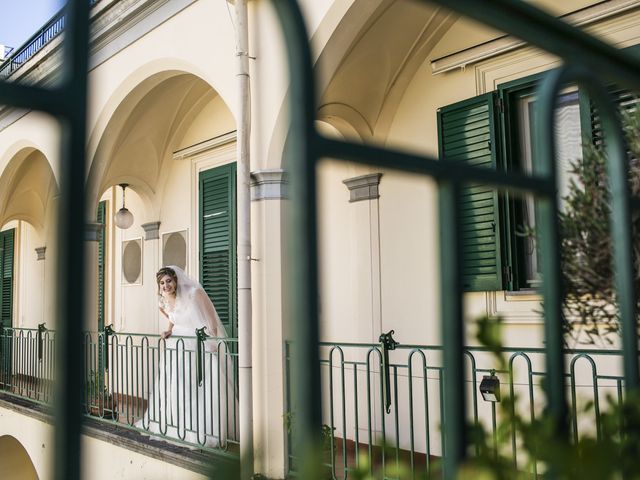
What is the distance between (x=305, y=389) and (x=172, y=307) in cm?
724

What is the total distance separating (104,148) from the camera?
7738 millimetres

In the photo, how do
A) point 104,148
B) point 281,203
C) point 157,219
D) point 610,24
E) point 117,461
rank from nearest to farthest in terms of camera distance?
point 610,24 → point 281,203 → point 117,461 → point 104,148 → point 157,219

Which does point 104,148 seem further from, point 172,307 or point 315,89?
point 315,89

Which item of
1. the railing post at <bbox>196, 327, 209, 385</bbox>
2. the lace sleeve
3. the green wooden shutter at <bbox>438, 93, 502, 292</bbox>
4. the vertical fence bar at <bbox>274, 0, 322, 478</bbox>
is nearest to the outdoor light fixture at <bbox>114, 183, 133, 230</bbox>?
the lace sleeve

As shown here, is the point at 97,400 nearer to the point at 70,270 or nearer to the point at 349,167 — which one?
the point at 349,167

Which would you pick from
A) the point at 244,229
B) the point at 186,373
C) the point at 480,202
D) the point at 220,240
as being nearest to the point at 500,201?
the point at 480,202

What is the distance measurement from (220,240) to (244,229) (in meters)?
3.13

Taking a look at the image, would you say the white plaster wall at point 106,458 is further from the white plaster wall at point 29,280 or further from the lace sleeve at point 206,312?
the white plaster wall at point 29,280

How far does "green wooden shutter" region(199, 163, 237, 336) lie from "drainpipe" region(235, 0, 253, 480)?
9.05 feet

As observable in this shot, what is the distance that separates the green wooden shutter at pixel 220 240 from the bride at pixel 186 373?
62 cm

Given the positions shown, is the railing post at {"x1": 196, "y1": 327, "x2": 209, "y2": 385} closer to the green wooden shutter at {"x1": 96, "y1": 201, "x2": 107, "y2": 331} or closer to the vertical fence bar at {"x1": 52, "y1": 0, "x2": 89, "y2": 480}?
the green wooden shutter at {"x1": 96, "y1": 201, "x2": 107, "y2": 331}

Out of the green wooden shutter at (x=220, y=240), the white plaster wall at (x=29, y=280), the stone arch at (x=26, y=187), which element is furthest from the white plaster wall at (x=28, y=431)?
the white plaster wall at (x=29, y=280)

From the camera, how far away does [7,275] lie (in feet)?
49.7

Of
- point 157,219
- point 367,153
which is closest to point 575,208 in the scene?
point 367,153
